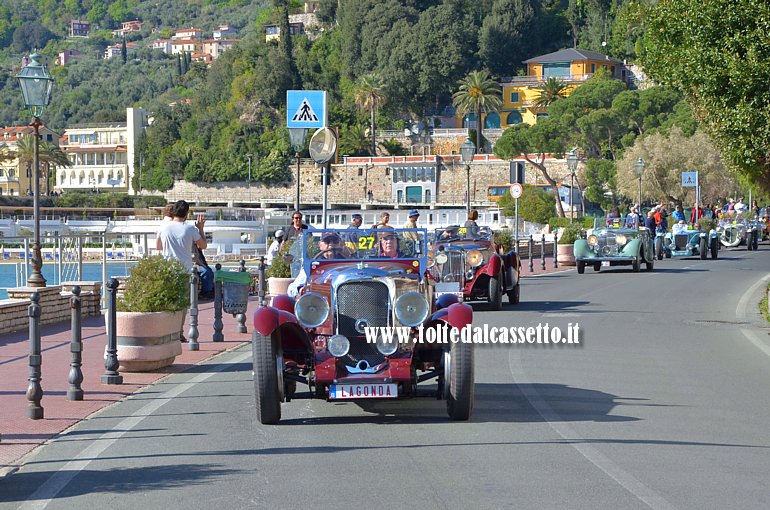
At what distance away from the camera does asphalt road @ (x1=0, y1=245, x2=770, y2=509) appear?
7703 mm

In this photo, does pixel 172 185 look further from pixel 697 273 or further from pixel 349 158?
pixel 697 273

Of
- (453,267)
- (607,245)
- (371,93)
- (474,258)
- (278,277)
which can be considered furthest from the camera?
(371,93)

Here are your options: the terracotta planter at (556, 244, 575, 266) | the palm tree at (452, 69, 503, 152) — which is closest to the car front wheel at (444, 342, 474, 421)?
the terracotta planter at (556, 244, 575, 266)

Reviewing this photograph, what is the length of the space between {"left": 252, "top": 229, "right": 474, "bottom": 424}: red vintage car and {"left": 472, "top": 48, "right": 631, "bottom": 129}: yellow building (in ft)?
407

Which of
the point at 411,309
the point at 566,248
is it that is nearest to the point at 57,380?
the point at 411,309

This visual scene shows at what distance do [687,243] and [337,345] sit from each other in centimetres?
3533

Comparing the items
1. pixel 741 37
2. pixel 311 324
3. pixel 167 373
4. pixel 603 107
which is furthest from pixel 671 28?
pixel 603 107

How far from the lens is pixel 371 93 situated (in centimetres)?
13788

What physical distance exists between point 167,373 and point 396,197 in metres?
122

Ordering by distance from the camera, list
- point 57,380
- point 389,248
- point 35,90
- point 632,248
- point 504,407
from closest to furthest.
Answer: point 504,407 → point 389,248 → point 57,380 → point 35,90 → point 632,248

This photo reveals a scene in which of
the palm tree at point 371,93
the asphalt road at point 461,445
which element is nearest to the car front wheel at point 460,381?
the asphalt road at point 461,445

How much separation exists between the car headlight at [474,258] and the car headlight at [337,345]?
12.1 m

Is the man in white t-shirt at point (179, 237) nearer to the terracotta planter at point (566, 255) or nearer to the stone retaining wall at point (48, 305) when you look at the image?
the stone retaining wall at point (48, 305)

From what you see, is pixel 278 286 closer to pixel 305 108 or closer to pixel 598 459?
pixel 305 108
